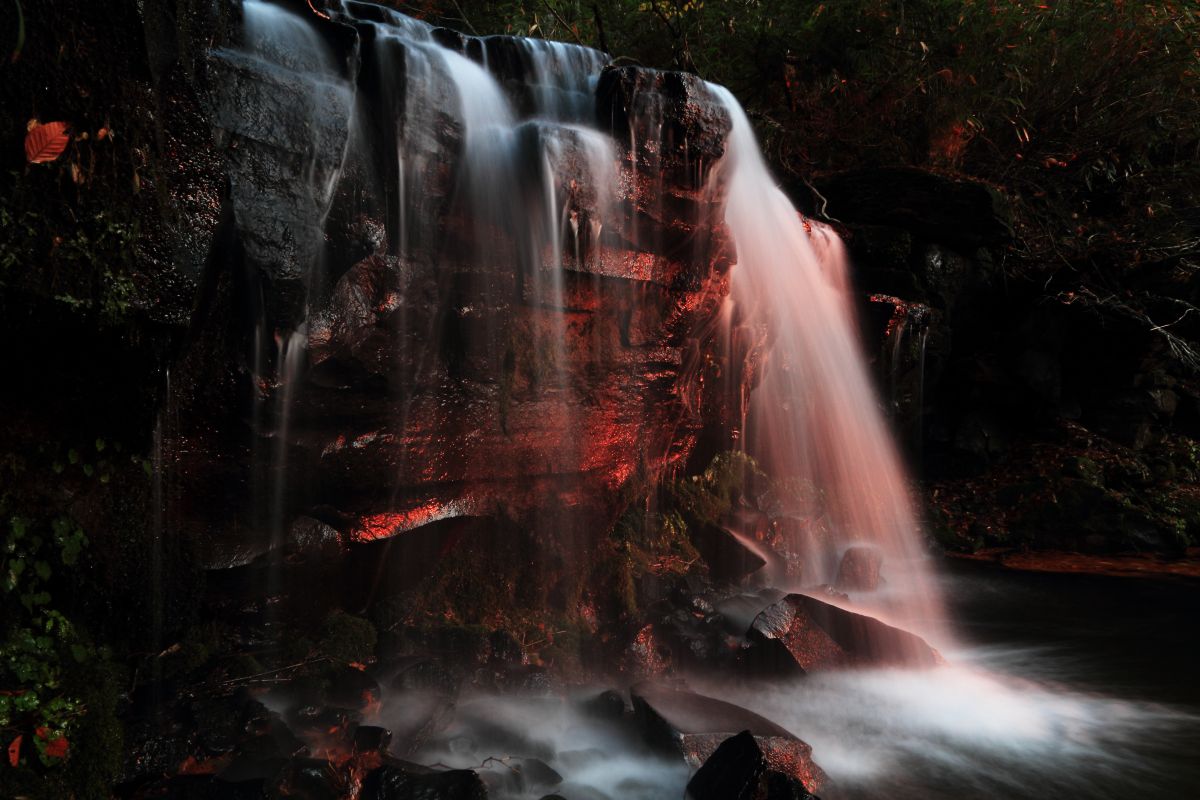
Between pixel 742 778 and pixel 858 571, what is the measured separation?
17.9ft

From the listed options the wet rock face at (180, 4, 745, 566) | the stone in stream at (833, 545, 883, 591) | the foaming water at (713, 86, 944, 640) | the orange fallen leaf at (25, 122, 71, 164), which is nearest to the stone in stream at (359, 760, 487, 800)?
the wet rock face at (180, 4, 745, 566)

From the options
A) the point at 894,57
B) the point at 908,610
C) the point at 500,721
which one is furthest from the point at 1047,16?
the point at 500,721

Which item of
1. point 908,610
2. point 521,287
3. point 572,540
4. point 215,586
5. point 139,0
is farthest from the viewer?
point 908,610

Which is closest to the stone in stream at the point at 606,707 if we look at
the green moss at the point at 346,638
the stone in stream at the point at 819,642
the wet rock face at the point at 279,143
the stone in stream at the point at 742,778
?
the stone in stream at the point at 742,778

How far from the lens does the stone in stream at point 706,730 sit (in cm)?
398

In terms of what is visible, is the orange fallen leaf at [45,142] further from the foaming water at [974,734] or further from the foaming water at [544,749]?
the foaming water at [974,734]

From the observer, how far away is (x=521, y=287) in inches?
211

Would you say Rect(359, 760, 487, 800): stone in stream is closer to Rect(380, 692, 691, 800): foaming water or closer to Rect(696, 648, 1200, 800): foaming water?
Rect(380, 692, 691, 800): foaming water

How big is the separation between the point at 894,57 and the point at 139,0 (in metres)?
11.0

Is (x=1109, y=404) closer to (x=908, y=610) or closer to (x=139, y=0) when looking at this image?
(x=908, y=610)

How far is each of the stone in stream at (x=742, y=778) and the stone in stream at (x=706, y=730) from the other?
0.06 metres

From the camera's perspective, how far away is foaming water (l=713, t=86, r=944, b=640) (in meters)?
7.29

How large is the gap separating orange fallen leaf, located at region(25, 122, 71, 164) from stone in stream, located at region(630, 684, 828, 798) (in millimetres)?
4458

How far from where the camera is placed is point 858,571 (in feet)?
27.8
